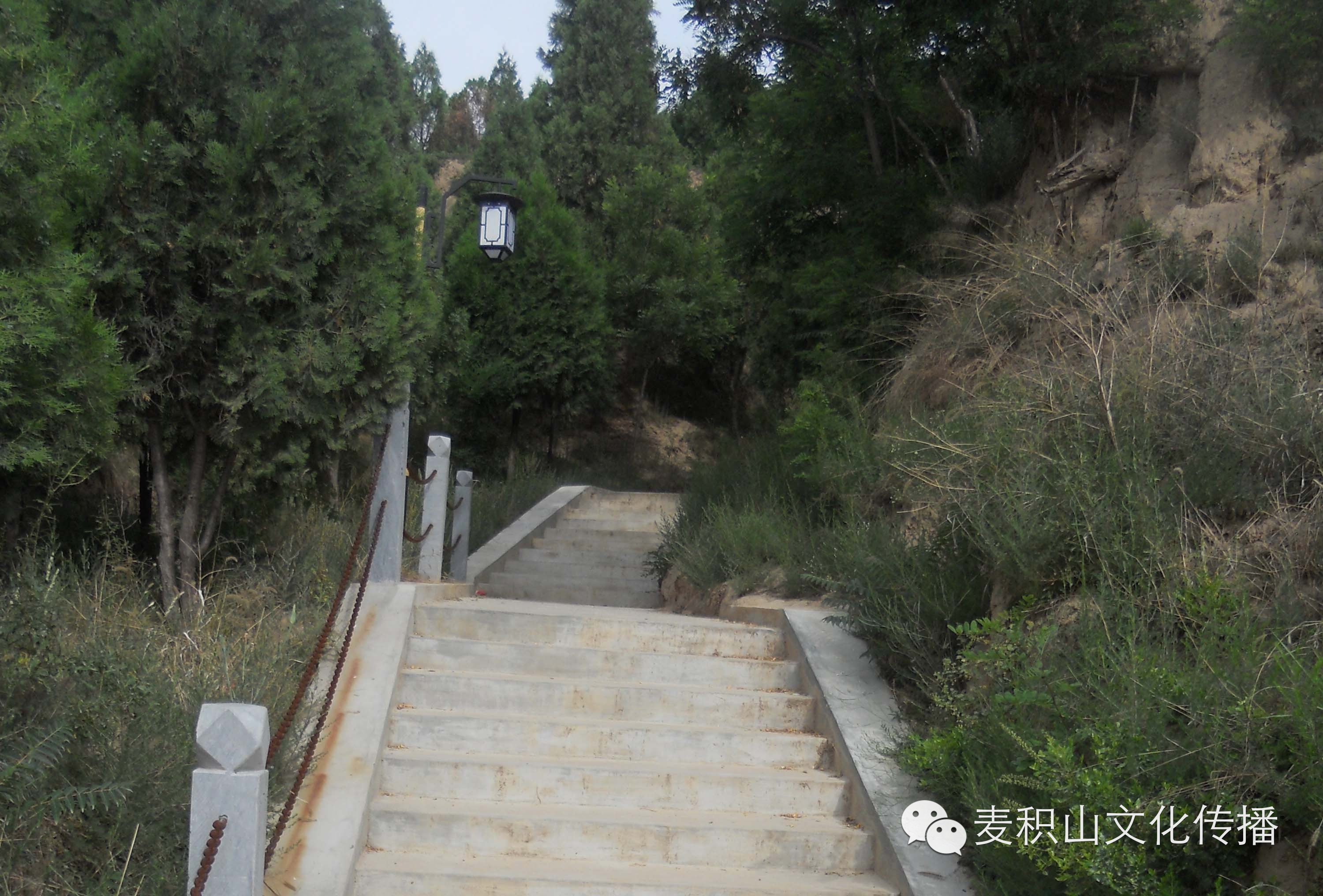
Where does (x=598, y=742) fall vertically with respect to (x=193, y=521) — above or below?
below

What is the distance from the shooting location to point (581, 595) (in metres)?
11.5

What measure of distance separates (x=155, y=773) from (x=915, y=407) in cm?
521

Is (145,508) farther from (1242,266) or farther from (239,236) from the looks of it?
(1242,266)

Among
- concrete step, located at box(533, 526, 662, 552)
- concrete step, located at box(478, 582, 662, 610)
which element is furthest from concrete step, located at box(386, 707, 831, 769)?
concrete step, located at box(533, 526, 662, 552)

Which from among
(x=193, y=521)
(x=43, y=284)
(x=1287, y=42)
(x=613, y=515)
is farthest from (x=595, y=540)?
(x=43, y=284)

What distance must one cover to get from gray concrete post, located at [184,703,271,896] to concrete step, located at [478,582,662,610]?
788 cm

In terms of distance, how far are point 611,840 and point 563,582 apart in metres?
7.14

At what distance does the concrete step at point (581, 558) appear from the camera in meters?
12.0

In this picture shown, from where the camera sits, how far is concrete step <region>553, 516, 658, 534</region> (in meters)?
13.6

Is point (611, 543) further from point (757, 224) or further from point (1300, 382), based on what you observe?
point (1300, 382)

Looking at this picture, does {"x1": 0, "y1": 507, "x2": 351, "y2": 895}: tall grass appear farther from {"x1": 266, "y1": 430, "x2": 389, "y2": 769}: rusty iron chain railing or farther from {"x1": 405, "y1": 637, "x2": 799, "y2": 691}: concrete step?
{"x1": 405, "y1": 637, "x2": 799, "y2": 691}: concrete step

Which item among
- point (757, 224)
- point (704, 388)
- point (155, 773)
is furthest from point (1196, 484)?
point (704, 388)

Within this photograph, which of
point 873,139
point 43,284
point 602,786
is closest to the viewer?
point 43,284

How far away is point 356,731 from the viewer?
15.4ft
